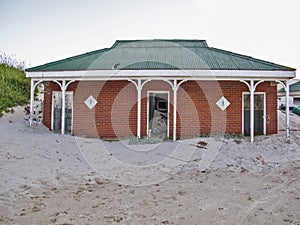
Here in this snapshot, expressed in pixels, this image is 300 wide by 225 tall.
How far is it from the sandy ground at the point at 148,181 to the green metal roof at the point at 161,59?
123 inches

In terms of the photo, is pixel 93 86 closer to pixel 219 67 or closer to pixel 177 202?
pixel 219 67

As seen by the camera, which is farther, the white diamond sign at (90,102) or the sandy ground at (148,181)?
→ the white diamond sign at (90,102)

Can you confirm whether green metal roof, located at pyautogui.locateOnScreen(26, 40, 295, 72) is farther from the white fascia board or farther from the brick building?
the white fascia board

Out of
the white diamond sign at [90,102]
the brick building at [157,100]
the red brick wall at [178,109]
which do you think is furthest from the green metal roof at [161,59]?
the white diamond sign at [90,102]

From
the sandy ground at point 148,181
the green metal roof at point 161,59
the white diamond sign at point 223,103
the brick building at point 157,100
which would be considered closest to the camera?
the sandy ground at point 148,181

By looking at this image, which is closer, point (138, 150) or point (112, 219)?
point (112, 219)

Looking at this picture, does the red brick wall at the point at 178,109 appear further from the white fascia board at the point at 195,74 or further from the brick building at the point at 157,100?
the white fascia board at the point at 195,74

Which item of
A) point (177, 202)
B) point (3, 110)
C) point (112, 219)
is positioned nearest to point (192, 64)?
point (177, 202)

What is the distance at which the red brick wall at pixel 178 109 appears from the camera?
12.1 m

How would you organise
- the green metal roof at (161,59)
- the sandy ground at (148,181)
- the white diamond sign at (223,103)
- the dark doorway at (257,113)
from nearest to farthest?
1. the sandy ground at (148,181)
2. the green metal roof at (161,59)
3. the white diamond sign at (223,103)
4. the dark doorway at (257,113)

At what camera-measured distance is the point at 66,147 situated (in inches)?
369

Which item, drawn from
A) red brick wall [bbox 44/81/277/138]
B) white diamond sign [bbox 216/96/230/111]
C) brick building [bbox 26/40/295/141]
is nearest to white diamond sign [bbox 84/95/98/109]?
brick building [bbox 26/40/295/141]

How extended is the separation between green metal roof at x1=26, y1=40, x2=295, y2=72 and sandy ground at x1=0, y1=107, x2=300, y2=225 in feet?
10.2

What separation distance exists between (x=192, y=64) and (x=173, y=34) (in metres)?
9.41
